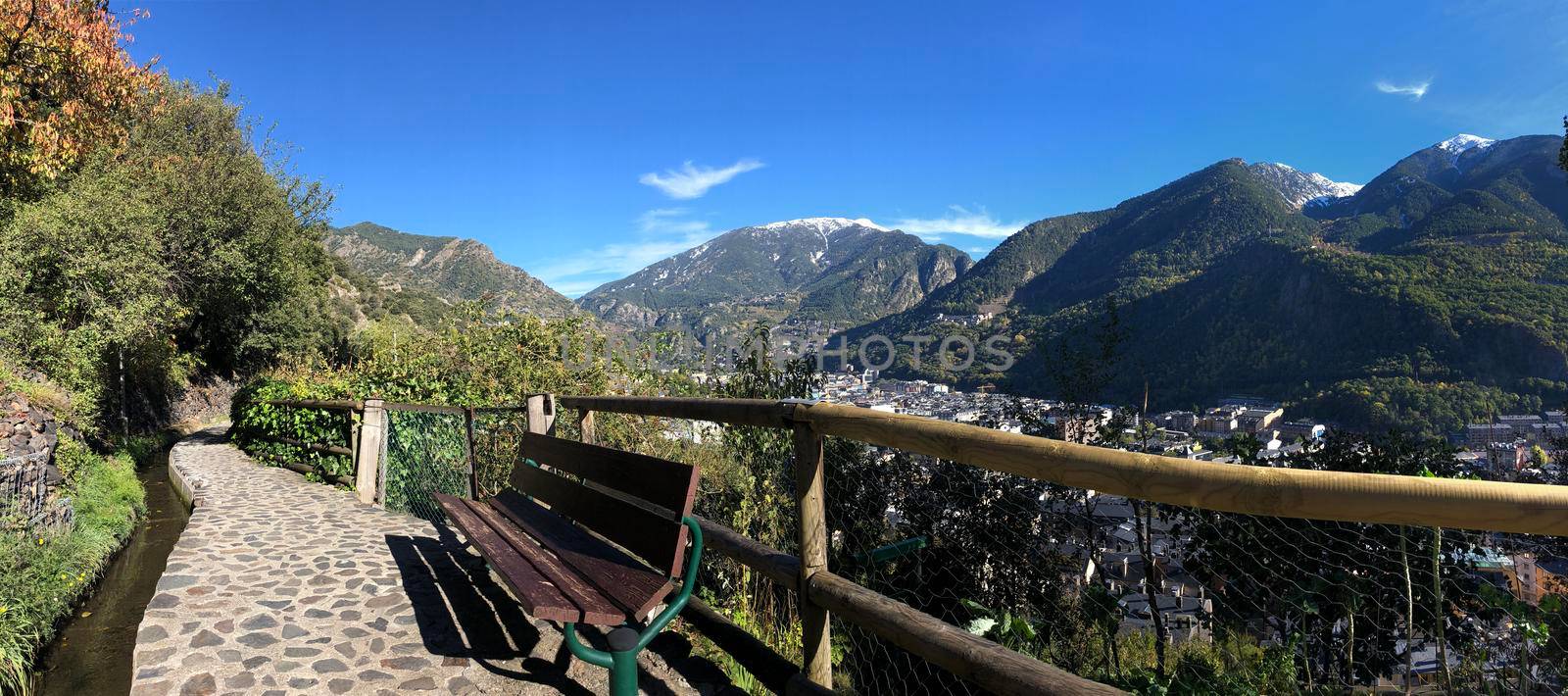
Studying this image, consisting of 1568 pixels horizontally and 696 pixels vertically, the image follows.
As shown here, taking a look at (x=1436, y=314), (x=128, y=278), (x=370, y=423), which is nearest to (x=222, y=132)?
(x=128, y=278)

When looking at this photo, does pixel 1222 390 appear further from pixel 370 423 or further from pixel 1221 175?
pixel 1221 175

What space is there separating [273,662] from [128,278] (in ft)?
52.5

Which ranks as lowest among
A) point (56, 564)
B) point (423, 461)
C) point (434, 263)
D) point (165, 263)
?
point (56, 564)

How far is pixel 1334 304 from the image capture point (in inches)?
1702

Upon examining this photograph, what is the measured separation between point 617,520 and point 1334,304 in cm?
5341

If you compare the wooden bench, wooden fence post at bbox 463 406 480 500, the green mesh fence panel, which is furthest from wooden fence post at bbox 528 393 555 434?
the green mesh fence panel

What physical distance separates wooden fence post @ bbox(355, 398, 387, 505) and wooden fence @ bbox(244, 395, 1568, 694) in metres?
4.98

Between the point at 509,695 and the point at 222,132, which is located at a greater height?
the point at 222,132

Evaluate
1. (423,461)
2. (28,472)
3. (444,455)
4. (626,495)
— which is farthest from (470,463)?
(28,472)

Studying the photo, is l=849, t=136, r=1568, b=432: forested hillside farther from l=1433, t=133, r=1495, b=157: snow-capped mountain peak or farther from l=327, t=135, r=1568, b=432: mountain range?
l=1433, t=133, r=1495, b=157: snow-capped mountain peak

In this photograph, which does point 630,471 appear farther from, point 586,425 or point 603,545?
point 586,425

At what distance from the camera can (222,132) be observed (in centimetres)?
2267

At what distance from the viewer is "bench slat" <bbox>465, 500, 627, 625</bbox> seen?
2111 mm

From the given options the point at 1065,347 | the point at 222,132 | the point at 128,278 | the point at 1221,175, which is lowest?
the point at 1065,347
